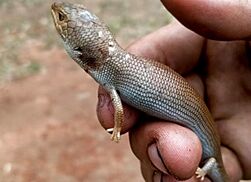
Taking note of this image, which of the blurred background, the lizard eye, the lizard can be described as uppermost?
the lizard eye

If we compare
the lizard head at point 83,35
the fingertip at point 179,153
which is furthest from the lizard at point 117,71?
the fingertip at point 179,153

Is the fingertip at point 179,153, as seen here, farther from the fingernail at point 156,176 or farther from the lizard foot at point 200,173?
the lizard foot at point 200,173

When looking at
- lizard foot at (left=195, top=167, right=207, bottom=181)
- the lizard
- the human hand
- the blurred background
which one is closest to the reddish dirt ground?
the blurred background

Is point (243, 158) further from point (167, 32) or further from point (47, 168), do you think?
point (47, 168)

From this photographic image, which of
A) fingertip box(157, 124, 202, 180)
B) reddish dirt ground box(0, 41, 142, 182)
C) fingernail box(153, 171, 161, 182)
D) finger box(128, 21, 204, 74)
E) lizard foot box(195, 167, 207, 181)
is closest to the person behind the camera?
fingertip box(157, 124, 202, 180)

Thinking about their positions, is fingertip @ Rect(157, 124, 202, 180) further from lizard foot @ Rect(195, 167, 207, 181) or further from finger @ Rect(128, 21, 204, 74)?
finger @ Rect(128, 21, 204, 74)

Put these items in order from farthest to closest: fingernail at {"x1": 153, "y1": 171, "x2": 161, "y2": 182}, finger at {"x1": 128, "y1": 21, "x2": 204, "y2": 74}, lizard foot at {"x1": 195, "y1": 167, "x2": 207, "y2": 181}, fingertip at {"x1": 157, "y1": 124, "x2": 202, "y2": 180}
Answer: finger at {"x1": 128, "y1": 21, "x2": 204, "y2": 74}, lizard foot at {"x1": 195, "y1": 167, "x2": 207, "y2": 181}, fingernail at {"x1": 153, "y1": 171, "x2": 161, "y2": 182}, fingertip at {"x1": 157, "y1": 124, "x2": 202, "y2": 180}
